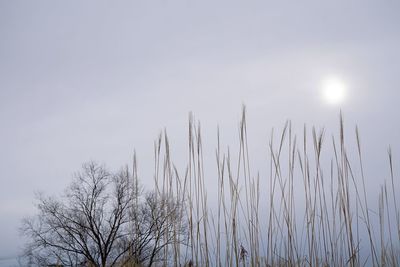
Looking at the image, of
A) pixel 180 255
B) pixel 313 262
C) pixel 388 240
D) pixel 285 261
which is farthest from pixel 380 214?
pixel 180 255

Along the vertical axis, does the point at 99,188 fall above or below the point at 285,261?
above

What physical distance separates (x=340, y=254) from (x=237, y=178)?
3.17 ft

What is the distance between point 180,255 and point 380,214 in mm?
1614

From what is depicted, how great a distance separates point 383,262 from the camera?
2760 mm

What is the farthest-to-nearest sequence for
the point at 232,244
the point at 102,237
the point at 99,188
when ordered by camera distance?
the point at 99,188, the point at 102,237, the point at 232,244

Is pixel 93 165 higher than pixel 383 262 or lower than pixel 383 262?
higher

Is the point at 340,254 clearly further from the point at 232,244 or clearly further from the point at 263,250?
the point at 232,244

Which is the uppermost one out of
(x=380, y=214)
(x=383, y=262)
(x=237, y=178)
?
(x=237, y=178)

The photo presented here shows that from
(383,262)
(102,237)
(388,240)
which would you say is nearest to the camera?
(383,262)

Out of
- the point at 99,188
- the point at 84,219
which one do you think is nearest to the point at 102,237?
the point at 84,219

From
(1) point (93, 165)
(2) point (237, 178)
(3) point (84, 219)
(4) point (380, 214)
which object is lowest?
(4) point (380, 214)

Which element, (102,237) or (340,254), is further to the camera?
(102,237)

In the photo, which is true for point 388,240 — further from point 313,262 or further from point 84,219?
point 84,219

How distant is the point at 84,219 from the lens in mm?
17906
